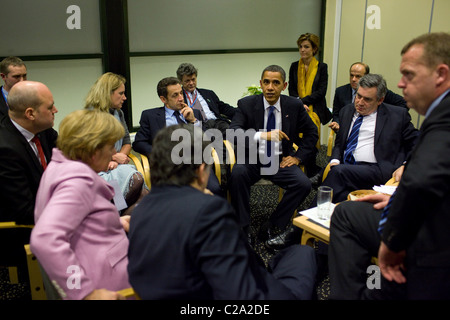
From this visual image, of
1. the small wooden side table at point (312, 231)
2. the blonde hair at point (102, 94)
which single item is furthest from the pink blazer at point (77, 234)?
the blonde hair at point (102, 94)

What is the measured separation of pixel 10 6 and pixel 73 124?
8.79 feet

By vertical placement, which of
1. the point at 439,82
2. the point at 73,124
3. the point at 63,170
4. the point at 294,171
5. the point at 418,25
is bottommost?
the point at 294,171

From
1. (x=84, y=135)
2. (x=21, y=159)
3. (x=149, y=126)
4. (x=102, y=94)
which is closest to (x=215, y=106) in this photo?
(x=149, y=126)

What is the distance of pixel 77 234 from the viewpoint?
4.99 ft

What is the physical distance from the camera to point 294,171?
3.33 metres

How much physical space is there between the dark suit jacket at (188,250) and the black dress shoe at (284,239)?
1681mm

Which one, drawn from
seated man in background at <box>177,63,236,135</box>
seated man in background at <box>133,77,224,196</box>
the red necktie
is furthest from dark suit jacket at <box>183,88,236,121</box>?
the red necktie

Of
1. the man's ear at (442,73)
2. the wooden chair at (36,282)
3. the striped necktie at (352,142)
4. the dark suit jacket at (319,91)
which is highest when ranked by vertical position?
the man's ear at (442,73)

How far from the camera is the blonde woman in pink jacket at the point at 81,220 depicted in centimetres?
139

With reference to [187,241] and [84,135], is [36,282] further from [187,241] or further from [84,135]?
[187,241]

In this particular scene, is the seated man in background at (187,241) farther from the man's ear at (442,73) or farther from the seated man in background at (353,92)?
the seated man in background at (353,92)

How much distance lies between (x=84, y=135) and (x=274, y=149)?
203cm
